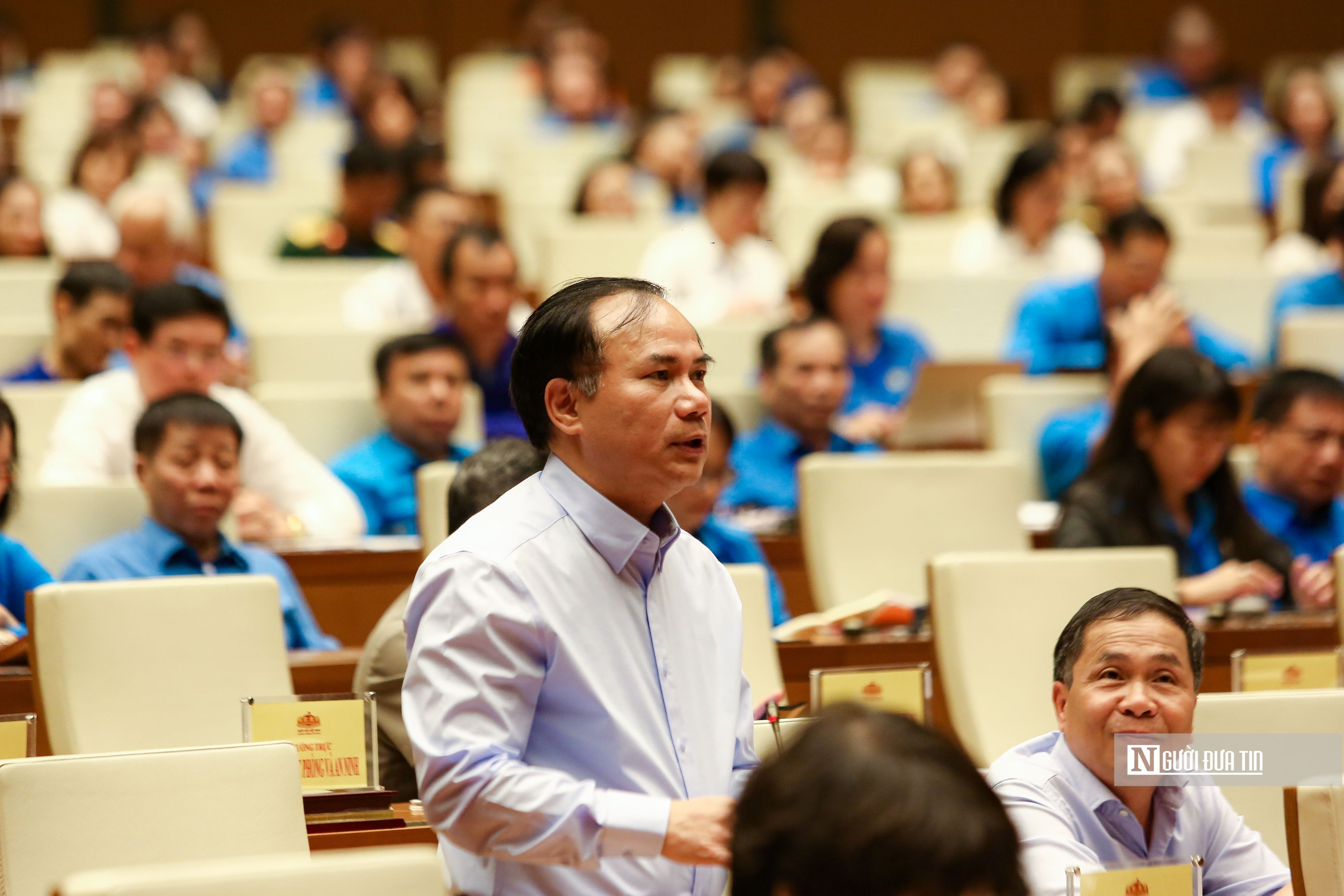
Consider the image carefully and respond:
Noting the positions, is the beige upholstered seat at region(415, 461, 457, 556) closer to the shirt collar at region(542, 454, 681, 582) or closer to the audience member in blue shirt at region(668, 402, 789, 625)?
the audience member in blue shirt at region(668, 402, 789, 625)

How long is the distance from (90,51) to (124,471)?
20.0ft

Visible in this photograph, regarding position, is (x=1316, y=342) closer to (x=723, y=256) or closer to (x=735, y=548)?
(x=723, y=256)

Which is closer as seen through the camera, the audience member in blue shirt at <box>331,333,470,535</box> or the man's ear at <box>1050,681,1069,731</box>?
the man's ear at <box>1050,681,1069,731</box>

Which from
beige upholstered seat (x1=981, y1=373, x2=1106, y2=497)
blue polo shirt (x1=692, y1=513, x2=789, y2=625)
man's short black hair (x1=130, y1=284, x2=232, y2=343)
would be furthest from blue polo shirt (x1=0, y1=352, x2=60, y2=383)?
beige upholstered seat (x1=981, y1=373, x2=1106, y2=497)

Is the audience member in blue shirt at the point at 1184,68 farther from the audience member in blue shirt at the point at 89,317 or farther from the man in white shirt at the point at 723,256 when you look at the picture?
the audience member in blue shirt at the point at 89,317

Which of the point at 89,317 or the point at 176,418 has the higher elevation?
the point at 89,317

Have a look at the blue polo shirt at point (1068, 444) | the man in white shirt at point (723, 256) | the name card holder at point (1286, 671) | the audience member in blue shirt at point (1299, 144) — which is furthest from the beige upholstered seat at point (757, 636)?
the audience member in blue shirt at point (1299, 144)

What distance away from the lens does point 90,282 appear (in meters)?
3.77

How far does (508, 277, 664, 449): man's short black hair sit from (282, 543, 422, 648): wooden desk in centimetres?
161

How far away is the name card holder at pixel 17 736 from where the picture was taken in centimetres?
188

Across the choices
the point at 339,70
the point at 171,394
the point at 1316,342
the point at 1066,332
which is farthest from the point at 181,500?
the point at 339,70

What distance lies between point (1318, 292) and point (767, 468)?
1877 mm

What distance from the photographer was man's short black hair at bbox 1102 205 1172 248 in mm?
4219


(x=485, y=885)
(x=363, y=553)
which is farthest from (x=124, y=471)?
(x=485, y=885)
